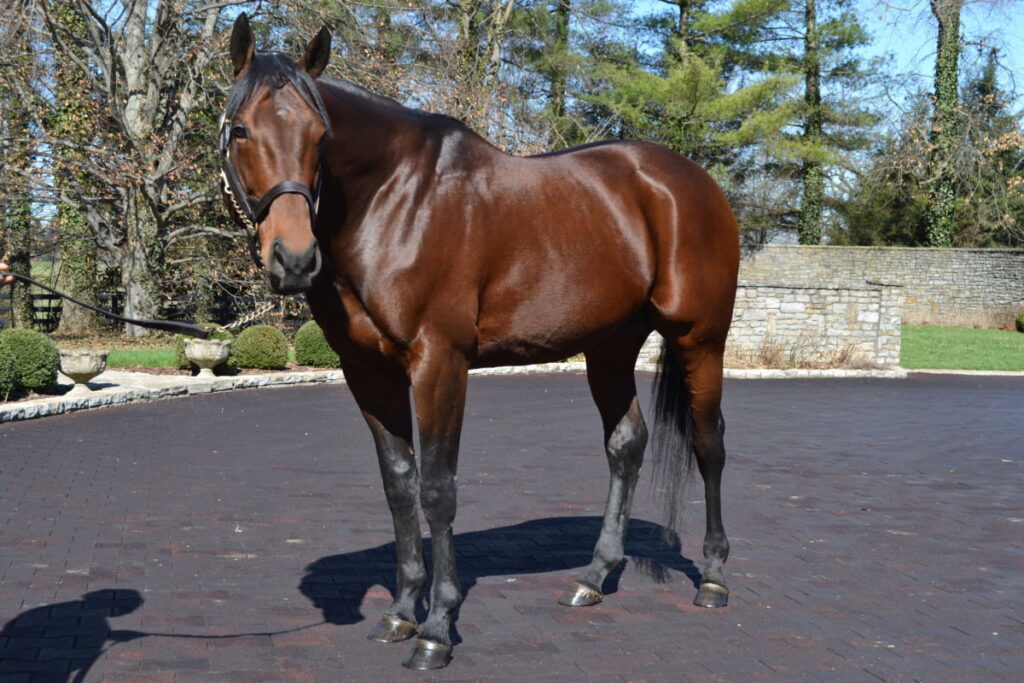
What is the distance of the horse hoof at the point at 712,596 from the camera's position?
467 cm

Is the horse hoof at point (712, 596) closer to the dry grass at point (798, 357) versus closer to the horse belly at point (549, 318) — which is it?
the horse belly at point (549, 318)

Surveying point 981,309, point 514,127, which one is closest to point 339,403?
point 514,127

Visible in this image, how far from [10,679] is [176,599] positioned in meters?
1.09

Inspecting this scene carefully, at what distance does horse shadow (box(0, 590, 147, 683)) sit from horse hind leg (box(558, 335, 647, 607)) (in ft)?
6.48

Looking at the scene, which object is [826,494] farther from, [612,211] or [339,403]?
[339,403]

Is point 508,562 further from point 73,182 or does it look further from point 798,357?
point 73,182

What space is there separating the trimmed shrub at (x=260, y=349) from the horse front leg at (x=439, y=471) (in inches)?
539

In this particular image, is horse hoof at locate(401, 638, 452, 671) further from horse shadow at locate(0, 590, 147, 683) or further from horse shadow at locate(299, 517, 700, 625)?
horse shadow at locate(0, 590, 147, 683)

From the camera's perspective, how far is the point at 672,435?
5.21 m

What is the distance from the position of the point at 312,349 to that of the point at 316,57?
15.0 metres

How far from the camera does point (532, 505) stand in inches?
279

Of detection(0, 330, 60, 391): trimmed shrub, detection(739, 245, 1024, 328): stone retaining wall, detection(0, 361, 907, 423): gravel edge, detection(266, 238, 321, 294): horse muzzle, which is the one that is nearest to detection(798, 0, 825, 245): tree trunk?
detection(739, 245, 1024, 328): stone retaining wall

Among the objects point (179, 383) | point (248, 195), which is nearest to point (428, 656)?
point (248, 195)

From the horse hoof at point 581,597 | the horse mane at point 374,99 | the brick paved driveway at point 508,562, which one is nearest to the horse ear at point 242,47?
the horse mane at point 374,99
